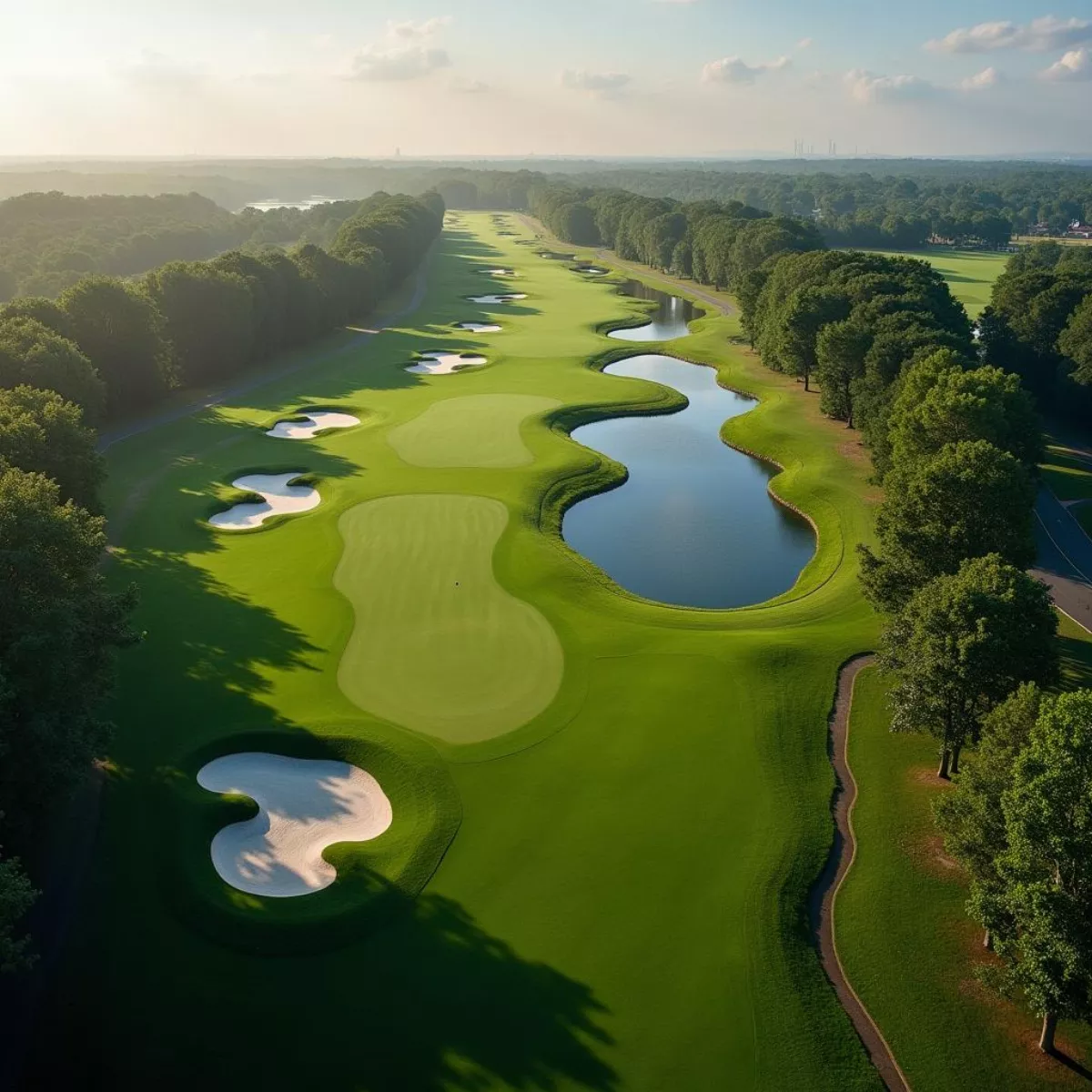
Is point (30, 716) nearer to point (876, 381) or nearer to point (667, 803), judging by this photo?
point (667, 803)

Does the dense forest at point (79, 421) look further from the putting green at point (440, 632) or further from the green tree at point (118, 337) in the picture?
the putting green at point (440, 632)

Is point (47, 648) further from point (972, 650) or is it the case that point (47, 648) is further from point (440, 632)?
point (972, 650)

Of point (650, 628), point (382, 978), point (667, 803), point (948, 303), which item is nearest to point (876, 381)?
point (948, 303)

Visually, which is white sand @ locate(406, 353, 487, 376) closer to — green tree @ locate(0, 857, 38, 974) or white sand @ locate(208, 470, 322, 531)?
white sand @ locate(208, 470, 322, 531)

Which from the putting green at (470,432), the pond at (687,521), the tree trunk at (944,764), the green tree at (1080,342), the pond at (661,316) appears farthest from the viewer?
the pond at (661,316)

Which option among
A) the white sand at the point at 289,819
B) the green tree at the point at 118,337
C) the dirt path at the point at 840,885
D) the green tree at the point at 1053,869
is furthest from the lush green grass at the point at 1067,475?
the green tree at the point at 118,337

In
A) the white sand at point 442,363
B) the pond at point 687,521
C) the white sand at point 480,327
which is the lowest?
the pond at point 687,521

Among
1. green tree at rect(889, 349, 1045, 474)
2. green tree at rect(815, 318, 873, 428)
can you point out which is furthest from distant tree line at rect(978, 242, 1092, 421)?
green tree at rect(889, 349, 1045, 474)
